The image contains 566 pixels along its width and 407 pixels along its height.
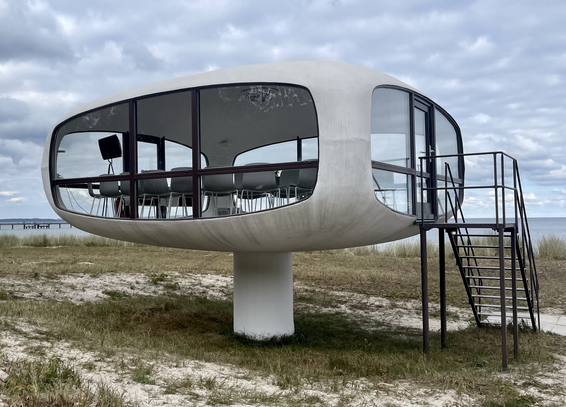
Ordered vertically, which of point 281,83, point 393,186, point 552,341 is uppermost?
point 281,83

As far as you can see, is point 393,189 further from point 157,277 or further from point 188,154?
point 157,277

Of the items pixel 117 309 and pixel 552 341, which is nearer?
pixel 552 341

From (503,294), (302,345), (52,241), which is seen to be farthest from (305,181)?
(52,241)

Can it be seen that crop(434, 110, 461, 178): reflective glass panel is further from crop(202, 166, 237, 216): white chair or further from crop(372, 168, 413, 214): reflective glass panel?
crop(202, 166, 237, 216): white chair

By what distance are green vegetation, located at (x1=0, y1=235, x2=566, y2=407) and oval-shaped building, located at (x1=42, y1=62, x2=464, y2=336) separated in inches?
48.1

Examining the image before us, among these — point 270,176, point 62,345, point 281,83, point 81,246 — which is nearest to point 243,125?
point 270,176

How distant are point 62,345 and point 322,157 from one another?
3705mm

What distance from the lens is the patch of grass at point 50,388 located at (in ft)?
13.6

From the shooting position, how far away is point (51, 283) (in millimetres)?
11828

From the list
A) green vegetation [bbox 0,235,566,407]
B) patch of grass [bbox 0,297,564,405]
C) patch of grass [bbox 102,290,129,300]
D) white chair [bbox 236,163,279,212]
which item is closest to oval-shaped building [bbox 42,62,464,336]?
white chair [bbox 236,163,279,212]

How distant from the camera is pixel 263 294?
817 cm

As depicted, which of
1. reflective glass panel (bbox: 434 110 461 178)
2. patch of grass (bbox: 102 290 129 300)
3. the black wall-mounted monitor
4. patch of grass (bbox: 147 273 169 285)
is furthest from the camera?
patch of grass (bbox: 147 273 169 285)

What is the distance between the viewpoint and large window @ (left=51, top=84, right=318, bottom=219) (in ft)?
23.8

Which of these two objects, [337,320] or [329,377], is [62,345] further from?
[337,320]
